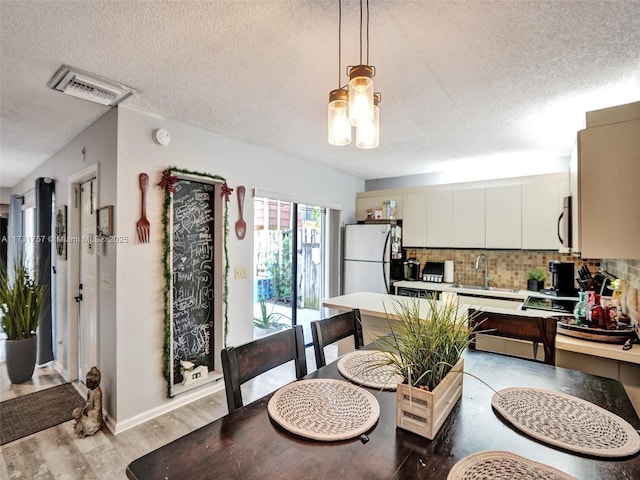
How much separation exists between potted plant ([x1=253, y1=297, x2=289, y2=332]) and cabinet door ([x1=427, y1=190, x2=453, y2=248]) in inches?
90.9

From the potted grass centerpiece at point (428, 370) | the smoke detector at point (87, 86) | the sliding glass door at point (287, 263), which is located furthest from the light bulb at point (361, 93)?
the sliding glass door at point (287, 263)

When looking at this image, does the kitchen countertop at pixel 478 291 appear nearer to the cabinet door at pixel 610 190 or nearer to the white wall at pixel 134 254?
the cabinet door at pixel 610 190

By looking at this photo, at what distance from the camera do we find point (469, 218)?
13.6 ft

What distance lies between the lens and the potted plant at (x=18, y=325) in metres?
3.23

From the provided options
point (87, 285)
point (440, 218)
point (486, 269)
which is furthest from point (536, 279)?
point (87, 285)

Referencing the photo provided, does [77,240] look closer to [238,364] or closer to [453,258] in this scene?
[238,364]

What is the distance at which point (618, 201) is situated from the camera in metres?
1.81

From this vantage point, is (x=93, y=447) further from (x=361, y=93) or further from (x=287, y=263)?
(x=361, y=93)

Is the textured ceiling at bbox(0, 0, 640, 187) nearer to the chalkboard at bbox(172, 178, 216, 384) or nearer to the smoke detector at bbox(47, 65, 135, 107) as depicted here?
the smoke detector at bbox(47, 65, 135, 107)

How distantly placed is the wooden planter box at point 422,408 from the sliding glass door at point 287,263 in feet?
9.24

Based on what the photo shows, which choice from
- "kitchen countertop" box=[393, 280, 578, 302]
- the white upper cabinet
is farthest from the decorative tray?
the white upper cabinet

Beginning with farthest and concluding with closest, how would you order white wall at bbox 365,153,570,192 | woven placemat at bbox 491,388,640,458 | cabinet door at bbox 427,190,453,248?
cabinet door at bbox 427,190,453,248 < white wall at bbox 365,153,570,192 < woven placemat at bbox 491,388,640,458

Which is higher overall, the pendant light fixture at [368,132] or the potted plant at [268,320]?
the pendant light fixture at [368,132]

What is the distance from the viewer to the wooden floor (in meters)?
2.02
